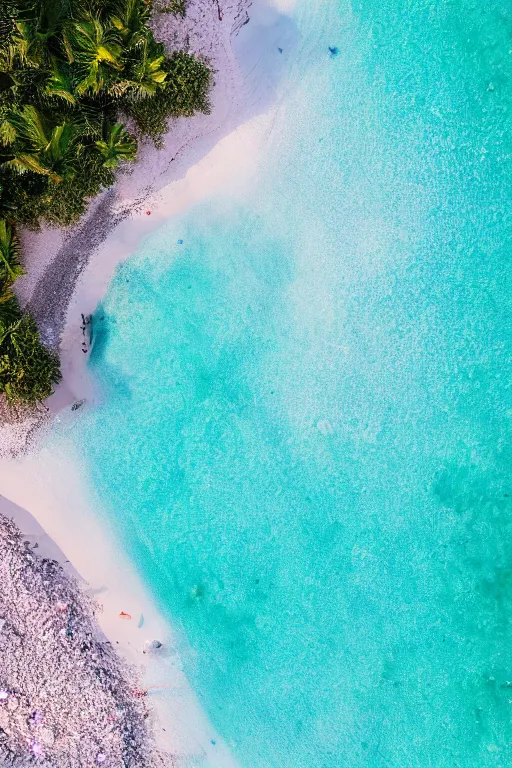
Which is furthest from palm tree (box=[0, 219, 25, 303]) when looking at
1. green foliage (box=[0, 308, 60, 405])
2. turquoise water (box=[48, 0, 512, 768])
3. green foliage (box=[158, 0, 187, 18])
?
green foliage (box=[158, 0, 187, 18])

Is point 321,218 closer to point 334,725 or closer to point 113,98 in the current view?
point 113,98

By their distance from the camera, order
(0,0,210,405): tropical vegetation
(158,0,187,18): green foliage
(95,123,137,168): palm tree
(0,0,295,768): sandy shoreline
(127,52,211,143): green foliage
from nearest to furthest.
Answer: (0,0,210,405): tropical vegetation
(95,123,137,168): palm tree
(127,52,211,143): green foliage
(158,0,187,18): green foliage
(0,0,295,768): sandy shoreline

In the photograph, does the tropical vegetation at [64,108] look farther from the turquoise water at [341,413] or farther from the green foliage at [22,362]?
the turquoise water at [341,413]

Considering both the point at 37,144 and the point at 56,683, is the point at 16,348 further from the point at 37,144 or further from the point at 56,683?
the point at 56,683

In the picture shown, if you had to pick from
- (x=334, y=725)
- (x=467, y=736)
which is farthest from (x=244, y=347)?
(x=467, y=736)

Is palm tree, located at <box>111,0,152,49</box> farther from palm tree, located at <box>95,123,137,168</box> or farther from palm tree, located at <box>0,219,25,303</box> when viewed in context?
palm tree, located at <box>0,219,25,303</box>

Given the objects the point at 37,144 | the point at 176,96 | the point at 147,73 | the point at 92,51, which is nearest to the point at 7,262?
the point at 37,144

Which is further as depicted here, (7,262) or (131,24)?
(7,262)
